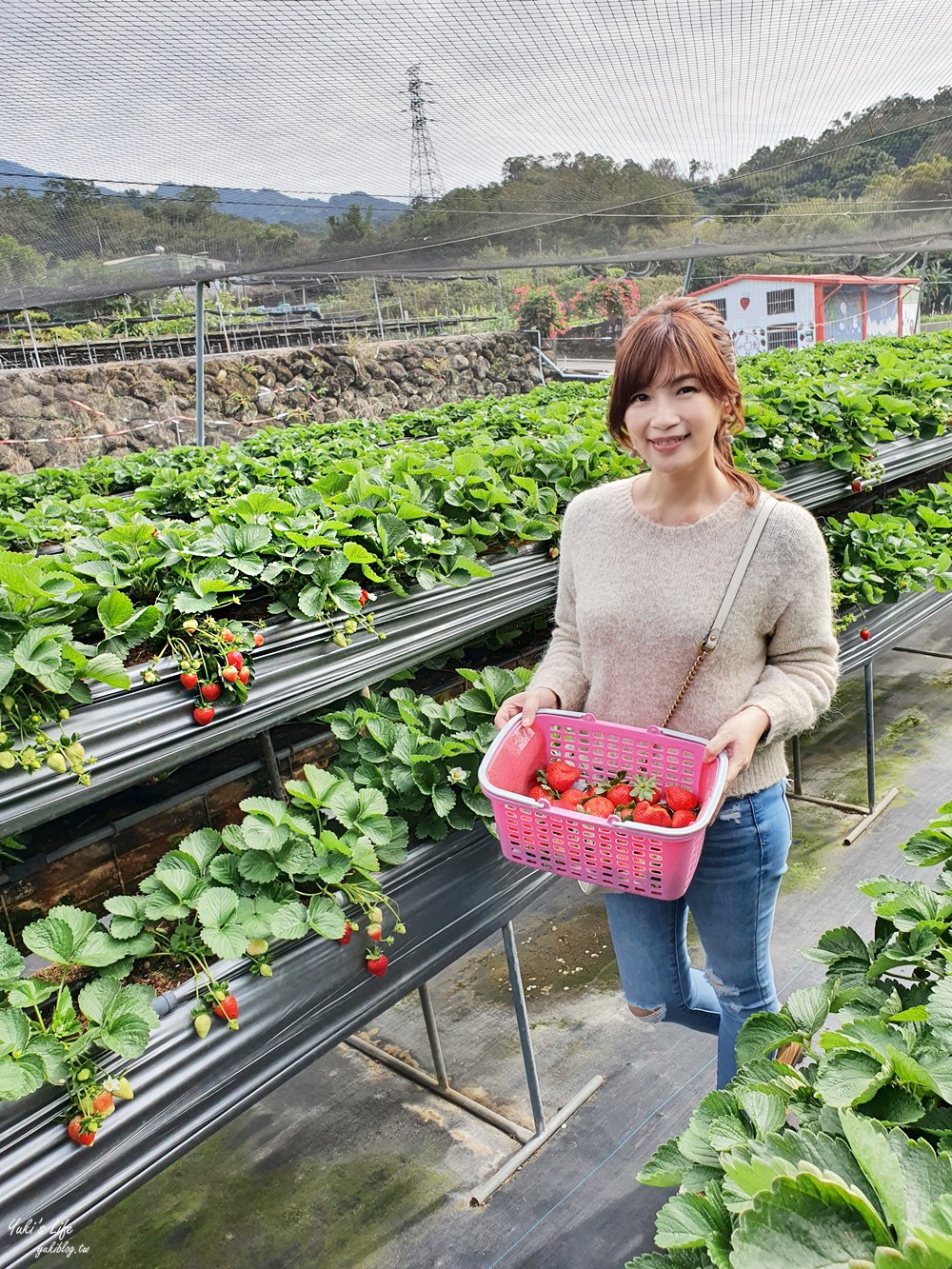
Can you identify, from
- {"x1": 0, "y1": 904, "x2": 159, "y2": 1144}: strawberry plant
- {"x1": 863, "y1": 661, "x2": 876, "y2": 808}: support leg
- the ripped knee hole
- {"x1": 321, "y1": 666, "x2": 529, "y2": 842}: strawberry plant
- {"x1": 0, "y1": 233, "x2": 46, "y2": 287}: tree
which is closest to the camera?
{"x1": 0, "y1": 904, "x2": 159, "y2": 1144}: strawberry plant

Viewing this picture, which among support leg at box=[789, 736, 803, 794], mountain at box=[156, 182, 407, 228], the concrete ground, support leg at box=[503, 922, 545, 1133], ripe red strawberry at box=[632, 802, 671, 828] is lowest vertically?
the concrete ground

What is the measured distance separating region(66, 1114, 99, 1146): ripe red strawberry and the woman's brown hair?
1.54 m

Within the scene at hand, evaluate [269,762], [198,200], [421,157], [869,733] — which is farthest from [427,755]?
[198,200]

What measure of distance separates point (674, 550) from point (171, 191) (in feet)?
17.5

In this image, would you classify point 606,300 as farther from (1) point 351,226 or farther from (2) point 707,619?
(2) point 707,619

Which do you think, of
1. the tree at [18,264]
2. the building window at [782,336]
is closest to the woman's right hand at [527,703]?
the tree at [18,264]

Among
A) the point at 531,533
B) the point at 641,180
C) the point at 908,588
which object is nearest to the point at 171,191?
the point at 641,180

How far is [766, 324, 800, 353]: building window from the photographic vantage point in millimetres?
20922

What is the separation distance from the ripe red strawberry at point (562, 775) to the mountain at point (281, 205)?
5.32 m

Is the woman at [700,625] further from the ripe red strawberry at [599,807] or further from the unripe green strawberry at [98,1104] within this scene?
the unripe green strawberry at [98,1104]

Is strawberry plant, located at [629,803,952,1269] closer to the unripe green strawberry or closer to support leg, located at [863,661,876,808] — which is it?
the unripe green strawberry

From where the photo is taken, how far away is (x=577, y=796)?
6.23 feet

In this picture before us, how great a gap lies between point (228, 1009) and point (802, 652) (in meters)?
1.30

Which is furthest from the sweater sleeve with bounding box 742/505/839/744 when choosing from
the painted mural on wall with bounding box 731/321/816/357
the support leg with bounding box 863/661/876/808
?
the painted mural on wall with bounding box 731/321/816/357
